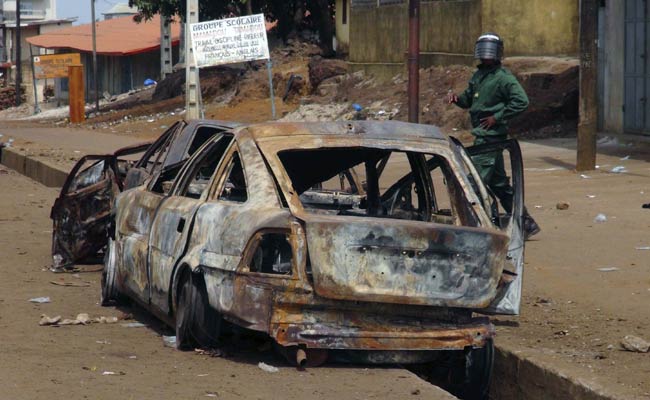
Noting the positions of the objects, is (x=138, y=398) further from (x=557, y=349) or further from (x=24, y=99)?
(x=24, y=99)

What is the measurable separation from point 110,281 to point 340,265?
283cm

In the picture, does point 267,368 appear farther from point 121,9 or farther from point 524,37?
point 121,9

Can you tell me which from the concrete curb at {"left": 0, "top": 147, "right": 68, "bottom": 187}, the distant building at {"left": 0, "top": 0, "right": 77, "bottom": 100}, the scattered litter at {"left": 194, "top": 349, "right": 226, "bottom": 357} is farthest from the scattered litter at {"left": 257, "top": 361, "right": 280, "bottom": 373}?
the distant building at {"left": 0, "top": 0, "right": 77, "bottom": 100}

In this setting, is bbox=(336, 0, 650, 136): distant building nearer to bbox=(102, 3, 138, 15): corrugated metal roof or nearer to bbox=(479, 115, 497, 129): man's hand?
bbox=(479, 115, 497, 129): man's hand

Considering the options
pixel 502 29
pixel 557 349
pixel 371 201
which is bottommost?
pixel 557 349

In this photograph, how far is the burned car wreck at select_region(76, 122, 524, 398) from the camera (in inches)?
259

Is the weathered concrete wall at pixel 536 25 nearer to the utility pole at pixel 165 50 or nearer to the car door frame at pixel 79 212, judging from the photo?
the car door frame at pixel 79 212

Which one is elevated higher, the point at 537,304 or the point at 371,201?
the point at 371,201

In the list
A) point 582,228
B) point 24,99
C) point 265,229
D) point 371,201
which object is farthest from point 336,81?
point 24,99

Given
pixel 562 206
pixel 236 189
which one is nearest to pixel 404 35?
pixel 562 206

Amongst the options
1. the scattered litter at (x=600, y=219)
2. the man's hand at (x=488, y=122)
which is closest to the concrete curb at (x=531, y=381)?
the man's hand at (x=488, y=122)

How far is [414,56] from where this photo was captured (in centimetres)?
1350

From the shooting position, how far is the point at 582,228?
12.0 metres

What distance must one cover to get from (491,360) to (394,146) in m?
1.34
